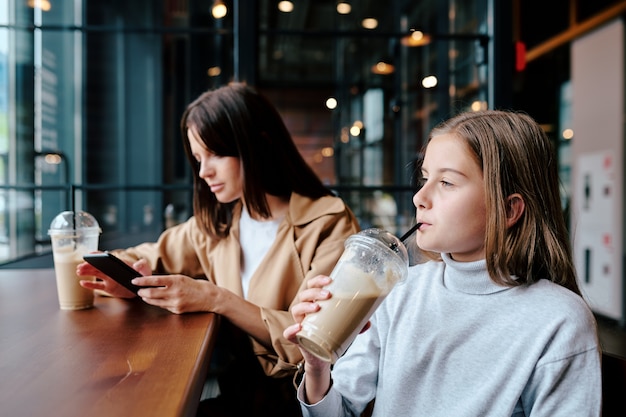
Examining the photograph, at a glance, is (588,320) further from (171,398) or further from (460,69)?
(460,69)

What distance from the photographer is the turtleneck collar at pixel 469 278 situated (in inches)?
38.4

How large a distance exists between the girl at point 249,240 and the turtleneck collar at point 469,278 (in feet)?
1.57

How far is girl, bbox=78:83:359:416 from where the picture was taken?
135cm

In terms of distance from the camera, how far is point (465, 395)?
3.10ft

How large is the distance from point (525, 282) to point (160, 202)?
4702mm

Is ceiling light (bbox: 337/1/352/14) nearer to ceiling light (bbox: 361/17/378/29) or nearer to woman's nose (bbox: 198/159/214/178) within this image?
ceiling light (bbox: 361/17/378/29)

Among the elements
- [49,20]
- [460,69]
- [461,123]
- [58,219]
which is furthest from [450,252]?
[460,69]

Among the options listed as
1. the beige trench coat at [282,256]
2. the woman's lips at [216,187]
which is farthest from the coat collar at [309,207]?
the woman's lips at [216,187]

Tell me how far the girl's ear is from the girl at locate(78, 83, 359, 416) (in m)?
0.59

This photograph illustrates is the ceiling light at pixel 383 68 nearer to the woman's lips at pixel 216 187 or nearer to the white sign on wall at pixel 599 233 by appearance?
the white sign on wall at pixel 599 233

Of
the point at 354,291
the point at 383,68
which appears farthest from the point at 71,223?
the point at 383,68

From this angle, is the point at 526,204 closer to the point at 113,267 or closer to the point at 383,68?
the point at 113,267

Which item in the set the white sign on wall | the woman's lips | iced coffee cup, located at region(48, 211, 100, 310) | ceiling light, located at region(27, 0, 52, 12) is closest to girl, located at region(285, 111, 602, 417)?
iced coffee cup, located at region(48, 211, 100, 310)

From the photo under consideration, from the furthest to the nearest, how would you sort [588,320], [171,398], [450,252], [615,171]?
1. [615,171]
2. [450,252]
3. [588,320]
4. [171,398]
